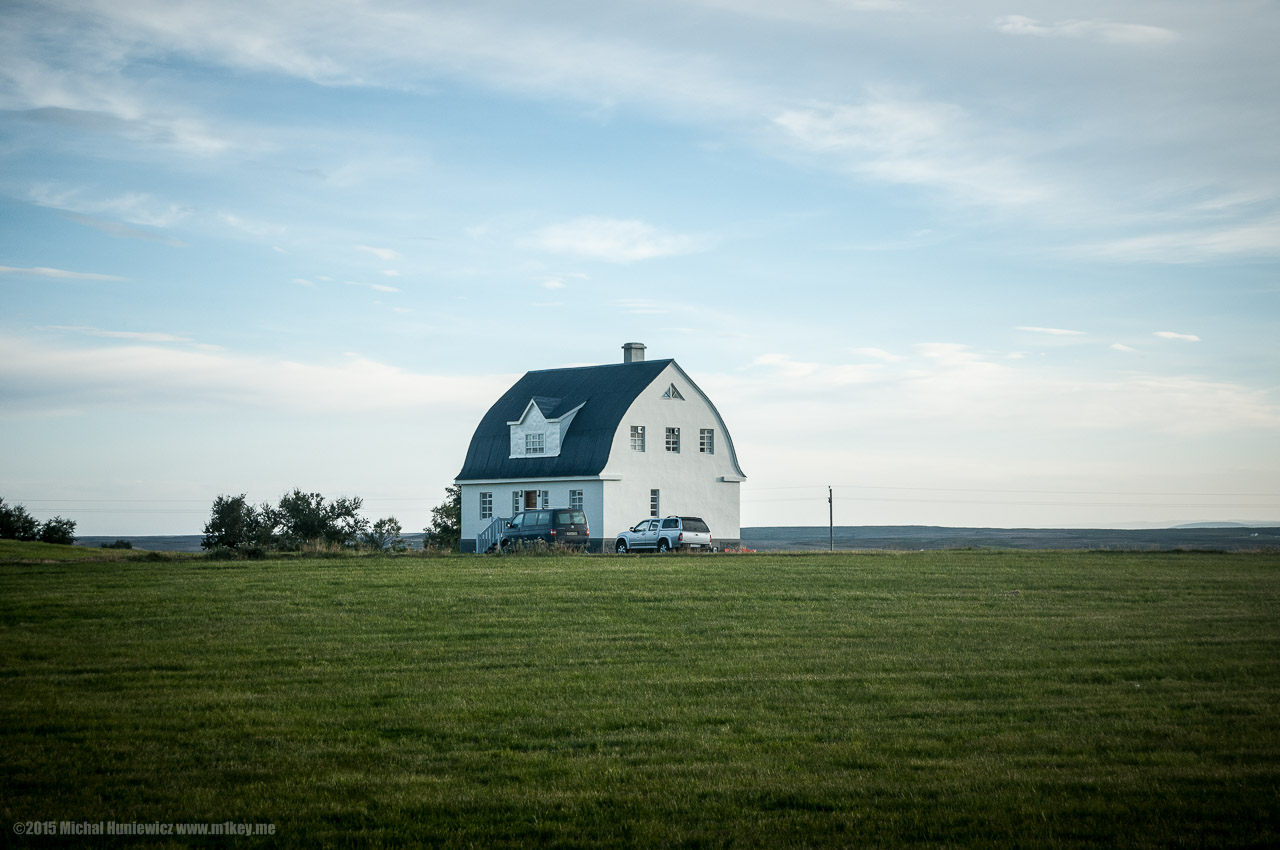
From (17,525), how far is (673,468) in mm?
28432

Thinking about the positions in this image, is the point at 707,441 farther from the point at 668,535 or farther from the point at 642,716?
the point at 642,716

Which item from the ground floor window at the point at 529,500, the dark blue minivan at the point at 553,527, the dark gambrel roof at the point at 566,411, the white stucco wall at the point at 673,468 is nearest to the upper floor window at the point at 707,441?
the white stucco wall at the point at 673,468

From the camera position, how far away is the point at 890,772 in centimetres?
865

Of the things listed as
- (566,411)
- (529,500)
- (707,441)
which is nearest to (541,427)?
(566,411)

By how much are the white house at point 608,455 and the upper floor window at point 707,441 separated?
5cm

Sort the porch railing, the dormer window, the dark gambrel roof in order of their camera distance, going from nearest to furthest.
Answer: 1. the dark gambrel roof
2. the porch railing
3. the dormer window

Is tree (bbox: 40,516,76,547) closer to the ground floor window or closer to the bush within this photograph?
the bush

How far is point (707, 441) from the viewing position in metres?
51.2

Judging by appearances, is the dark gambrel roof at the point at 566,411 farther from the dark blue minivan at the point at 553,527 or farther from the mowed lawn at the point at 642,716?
the mowed lawn at the point at 642,716

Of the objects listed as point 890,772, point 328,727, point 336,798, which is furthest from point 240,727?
point 890,772

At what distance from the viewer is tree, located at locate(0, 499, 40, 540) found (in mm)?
45406

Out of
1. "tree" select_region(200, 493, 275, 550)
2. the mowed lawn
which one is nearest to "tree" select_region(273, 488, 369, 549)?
"tree" select_region(200, 493, 275, 550)

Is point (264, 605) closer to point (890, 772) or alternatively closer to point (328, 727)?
point (328, 727)

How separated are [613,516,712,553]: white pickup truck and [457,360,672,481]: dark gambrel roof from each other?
3.69m
